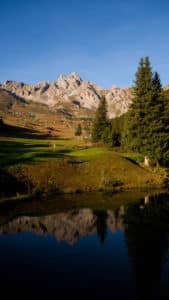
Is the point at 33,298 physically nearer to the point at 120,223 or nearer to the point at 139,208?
the point at 120,223

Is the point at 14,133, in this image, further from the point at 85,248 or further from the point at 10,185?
the point at 85,248

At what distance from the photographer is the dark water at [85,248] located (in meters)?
12.9

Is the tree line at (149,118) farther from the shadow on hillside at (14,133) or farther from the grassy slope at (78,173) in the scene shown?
the shadow on hillside at (14,133)

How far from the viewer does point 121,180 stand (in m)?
35.9

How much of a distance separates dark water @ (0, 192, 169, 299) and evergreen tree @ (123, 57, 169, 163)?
582 inches

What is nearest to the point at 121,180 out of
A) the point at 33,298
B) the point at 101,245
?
the point at 101,245

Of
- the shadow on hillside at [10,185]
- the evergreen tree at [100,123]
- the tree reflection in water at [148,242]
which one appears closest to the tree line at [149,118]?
the tree reflection in water at [148,242]

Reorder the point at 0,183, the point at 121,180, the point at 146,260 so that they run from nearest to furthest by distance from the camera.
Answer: the point at 146,260 → the point at 0,183 → the point at 121,180

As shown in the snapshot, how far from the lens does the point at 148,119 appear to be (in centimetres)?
4166

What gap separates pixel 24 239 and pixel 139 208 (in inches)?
478

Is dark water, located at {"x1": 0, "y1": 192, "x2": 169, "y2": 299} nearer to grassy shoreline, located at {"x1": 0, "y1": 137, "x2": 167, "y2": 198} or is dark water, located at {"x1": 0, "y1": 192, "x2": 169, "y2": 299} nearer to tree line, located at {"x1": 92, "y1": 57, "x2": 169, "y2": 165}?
grassy shoreline, located at {"x1": 0, "y1": 137, "x2": 167, "y2": 198}

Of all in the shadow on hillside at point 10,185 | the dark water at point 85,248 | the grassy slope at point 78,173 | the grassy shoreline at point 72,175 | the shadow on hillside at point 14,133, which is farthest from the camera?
the shadow on hillside at point 14,133

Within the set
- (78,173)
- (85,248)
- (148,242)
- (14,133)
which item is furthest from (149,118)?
(14,133)

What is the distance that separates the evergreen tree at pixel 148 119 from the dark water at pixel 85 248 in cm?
1479
